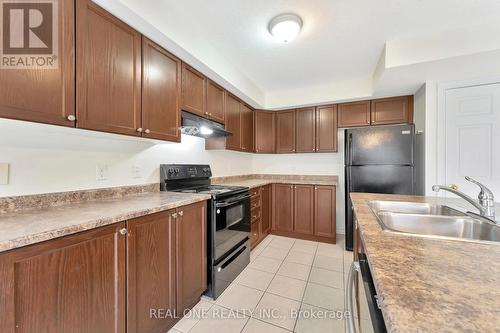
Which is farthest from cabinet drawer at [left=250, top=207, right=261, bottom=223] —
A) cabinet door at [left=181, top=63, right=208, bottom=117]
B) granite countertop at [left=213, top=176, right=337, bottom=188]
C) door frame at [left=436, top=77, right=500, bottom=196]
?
door frame at [left=436, top=77, right=500, bottom=196]

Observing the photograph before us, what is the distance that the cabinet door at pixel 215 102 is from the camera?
2324 millimetres

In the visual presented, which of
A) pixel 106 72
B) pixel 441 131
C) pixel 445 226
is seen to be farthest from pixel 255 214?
pixel 441 131

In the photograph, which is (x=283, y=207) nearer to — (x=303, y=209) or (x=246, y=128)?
(x=303, y=209)

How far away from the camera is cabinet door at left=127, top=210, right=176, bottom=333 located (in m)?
1.19

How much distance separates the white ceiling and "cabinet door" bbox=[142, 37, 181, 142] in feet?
0.59

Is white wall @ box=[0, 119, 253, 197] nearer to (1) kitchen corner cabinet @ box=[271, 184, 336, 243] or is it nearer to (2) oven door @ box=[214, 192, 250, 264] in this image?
(2) oven door @ box=[214, 192, 250, 264]

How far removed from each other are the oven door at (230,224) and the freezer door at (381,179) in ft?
4.98

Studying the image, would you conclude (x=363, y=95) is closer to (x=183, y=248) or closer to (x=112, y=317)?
(x=183, y=248)

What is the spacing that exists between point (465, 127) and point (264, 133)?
261cm

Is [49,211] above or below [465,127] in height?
below

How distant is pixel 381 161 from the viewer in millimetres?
2674

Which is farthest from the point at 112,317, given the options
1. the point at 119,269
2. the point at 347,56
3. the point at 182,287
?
the point at 347,56

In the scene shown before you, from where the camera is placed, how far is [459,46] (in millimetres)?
1882

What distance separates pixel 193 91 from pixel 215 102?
0.41 meters
